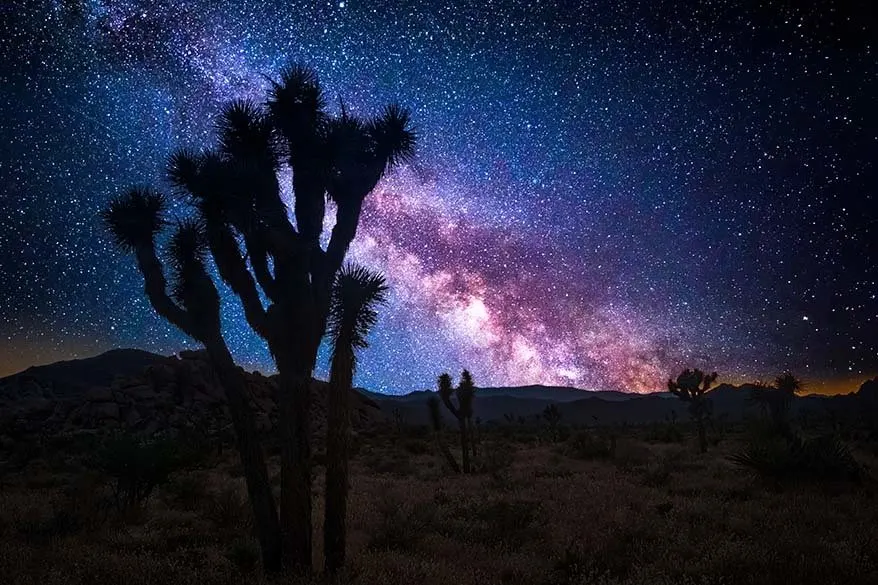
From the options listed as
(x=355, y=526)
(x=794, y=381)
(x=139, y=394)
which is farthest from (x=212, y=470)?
(x=794, y=381)

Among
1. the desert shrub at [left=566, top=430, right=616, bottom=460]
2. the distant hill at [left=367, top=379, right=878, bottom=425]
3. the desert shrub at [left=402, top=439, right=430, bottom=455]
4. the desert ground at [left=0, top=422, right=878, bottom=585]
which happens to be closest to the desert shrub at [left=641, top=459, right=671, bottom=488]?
the desert ground at [left=0, top=422, right=878, bottom=585]

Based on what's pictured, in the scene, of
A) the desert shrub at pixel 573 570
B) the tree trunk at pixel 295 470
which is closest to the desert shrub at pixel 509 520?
the desert shrub at pixel 573 570

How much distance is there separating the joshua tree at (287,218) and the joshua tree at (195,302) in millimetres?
376

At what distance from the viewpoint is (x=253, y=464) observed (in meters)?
7.55

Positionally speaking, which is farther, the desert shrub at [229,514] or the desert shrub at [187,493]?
the desert shrub at [187,493]

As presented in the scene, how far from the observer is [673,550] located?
8.05m

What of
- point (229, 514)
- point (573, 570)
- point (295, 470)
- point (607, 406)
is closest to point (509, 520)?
point (573, 570)

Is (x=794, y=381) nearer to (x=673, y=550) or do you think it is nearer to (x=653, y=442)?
(x=653, y=442)

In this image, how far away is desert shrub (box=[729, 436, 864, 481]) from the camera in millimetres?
12836

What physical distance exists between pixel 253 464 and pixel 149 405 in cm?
3618

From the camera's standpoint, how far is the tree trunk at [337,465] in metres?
7.21

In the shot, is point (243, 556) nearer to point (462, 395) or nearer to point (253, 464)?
point (253, 464)

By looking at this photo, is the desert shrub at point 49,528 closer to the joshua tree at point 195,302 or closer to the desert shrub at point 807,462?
the joshua tree at point 195,302

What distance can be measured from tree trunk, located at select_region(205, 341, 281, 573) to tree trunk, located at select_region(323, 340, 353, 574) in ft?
2.47
